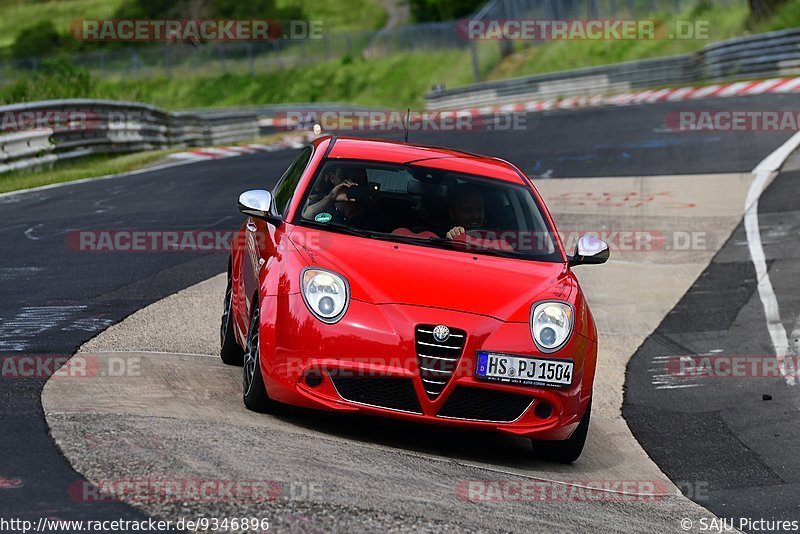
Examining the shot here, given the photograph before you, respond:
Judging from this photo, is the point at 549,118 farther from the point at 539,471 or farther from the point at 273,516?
the point at 273,516

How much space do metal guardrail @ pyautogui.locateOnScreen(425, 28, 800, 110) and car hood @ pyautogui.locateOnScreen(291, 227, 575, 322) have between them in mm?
26155

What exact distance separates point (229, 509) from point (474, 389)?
6.71ft

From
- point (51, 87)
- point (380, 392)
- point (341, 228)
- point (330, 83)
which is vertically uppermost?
point (330, 83)

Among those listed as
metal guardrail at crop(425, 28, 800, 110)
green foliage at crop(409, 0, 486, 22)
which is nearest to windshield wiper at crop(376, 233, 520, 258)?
metal guardrail at crop(425, 28, 800, 110)

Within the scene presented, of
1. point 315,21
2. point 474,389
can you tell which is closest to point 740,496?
point 474,389

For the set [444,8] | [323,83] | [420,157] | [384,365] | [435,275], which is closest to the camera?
[384,365]

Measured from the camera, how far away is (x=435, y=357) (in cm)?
628

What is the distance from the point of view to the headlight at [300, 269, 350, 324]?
6.33 metres


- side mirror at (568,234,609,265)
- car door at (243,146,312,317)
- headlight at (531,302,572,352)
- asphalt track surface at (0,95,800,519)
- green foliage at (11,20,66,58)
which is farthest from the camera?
Result: green foliage at (11,20,66,58)

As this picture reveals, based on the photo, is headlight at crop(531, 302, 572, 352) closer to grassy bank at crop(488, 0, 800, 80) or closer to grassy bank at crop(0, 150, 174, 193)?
grassy bank at crop(0, 150, 174, 193)

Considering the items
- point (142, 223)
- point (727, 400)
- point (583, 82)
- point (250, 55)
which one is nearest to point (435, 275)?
point (727, 400)

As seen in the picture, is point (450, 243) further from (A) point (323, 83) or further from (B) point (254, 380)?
(A) point (323, 83)

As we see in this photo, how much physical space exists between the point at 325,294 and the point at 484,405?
97 cm

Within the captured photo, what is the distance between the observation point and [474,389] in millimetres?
6387
